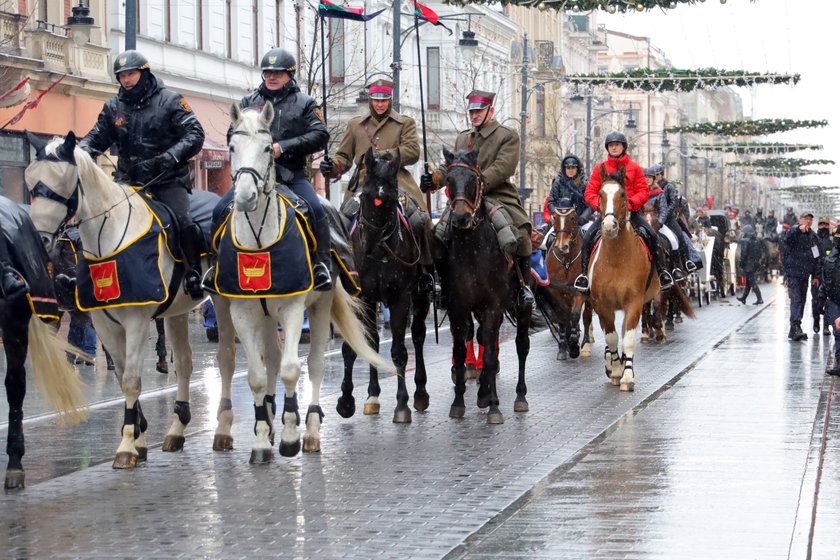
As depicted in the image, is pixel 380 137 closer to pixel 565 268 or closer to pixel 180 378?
pixel 180 378

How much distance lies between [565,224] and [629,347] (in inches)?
171

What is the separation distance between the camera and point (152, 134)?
11625mm

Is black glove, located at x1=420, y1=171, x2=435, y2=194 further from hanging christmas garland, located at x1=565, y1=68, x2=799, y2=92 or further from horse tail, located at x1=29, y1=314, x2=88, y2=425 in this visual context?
hanging christmas garland, located at x1=565, y1=68, x2=799, y2=92

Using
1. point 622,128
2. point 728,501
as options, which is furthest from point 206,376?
point 622,128

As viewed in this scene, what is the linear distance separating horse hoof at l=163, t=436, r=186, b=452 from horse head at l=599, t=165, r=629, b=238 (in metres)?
5.94

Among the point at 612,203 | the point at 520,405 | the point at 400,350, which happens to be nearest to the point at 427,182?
the point at 400,350

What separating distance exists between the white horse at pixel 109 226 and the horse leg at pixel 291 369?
85 centimetres

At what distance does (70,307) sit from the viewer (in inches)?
465

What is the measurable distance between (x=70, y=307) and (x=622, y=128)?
322ft

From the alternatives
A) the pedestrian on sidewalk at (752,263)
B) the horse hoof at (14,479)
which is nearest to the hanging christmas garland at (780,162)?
the pedestrian on sidewalk at (752,263)

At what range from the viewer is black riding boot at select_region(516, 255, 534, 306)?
13.9 m

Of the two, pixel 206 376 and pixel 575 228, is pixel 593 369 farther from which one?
pixel 206 376

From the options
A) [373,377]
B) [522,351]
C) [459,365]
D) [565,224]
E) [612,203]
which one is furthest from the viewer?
[565,224]

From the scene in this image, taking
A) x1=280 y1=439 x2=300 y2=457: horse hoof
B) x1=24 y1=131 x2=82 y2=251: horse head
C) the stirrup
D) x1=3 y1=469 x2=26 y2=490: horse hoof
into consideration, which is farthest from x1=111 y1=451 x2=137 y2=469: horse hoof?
the stirrup
